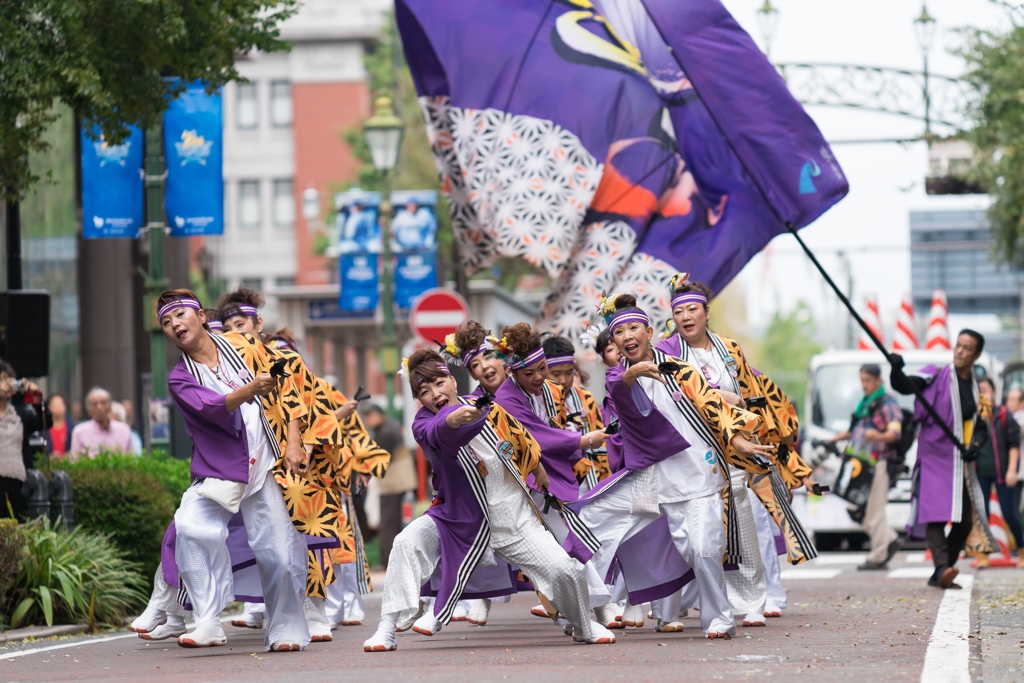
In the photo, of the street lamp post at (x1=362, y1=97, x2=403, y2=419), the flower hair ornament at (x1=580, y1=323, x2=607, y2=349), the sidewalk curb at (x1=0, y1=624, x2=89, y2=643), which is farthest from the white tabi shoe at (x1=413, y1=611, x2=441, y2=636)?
the street lamp post at (x1=362, y1=97, x2=403, y2=419)

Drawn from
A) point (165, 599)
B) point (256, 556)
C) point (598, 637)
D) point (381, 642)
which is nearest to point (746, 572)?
point (598, 637)

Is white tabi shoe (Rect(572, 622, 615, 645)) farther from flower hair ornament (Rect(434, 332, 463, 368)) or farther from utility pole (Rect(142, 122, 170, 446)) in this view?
utility pole (Rect(142, 122, 170, 446))

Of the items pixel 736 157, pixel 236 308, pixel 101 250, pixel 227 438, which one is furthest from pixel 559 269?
pixel 101 250

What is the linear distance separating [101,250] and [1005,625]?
2069 cm

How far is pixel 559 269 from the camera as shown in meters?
13.0

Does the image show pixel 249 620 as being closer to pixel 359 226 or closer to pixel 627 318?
pixel 627 318

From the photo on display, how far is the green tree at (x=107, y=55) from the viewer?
1144cm

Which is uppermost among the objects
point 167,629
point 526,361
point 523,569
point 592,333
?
point 592,333

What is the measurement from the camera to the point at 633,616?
33.6ft

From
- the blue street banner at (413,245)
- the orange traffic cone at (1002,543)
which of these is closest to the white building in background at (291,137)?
the blue street banner at (413,245)

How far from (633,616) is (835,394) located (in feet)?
42.7

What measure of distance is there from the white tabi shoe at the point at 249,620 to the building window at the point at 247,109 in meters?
61.3

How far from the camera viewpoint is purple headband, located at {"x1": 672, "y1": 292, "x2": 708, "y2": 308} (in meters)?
10.1

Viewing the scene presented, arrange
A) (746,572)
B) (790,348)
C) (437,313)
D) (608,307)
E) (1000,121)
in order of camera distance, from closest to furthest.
A: 1. (608,307)
2. (746,572)
3. (437,313)
4. (1000,121)
5. (790,348)
